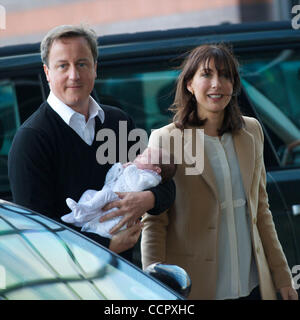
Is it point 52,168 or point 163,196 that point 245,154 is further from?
point 52,168

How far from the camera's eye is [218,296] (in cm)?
279

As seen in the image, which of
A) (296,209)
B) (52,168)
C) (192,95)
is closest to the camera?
(52,168)

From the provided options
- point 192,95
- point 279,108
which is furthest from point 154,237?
point 279,108

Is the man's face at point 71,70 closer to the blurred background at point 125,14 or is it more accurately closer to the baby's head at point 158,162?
the baby's head at point 158,162

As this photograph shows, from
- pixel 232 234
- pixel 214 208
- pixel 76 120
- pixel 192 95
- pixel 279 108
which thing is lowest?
pixel 232 234

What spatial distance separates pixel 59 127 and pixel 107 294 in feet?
2.28

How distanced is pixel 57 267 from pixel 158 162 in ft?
2.05

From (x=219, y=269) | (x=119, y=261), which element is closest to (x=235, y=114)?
(x=219, y=269)

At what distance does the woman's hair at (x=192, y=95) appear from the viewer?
2.80 metres

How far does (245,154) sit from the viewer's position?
283 cm

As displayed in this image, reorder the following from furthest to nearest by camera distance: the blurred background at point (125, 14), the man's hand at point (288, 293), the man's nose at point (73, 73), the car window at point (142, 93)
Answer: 1. the blurred background at point (125, 14)
2. the car window at point (142, 93)
3. the man's hand at point (288, 293)
4. the man's nose at point (73, 73)

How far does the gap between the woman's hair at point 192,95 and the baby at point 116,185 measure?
25 centimetres

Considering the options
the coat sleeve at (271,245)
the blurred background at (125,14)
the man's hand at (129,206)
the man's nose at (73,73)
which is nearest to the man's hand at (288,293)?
the coat sleeve at (271,245)
